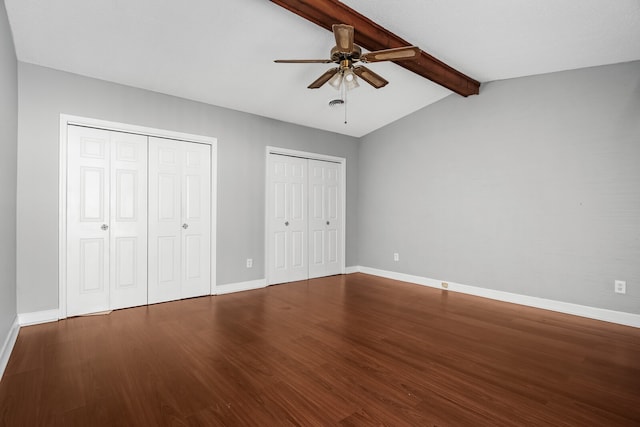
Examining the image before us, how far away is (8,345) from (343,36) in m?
3.64

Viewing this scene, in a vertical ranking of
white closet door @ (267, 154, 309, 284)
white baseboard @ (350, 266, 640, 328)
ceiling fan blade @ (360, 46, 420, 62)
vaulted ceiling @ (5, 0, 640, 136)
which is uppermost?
vaulted ceiling @ (5, 0, 640, 136)

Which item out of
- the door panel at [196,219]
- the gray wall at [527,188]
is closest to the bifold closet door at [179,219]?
the door panel at [196,219]

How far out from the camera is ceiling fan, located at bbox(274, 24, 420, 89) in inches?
98.1

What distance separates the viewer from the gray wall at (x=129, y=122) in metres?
3.19

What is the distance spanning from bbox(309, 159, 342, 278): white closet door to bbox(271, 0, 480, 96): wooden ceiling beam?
2464mm

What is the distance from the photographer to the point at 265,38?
3.16 metres

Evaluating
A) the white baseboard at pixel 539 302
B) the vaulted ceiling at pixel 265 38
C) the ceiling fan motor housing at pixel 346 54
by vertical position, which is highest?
the vaulted ceiling at pixel 265 38

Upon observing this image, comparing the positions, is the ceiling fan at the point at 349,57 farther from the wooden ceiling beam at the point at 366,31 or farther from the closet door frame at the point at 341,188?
the closet door frame at the point at 341,188

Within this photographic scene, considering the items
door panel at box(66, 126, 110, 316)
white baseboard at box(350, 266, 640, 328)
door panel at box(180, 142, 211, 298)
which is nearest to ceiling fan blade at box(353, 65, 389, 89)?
door panel at box(180, 142, 211, 298)

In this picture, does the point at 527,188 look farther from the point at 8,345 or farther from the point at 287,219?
the point at 8,345

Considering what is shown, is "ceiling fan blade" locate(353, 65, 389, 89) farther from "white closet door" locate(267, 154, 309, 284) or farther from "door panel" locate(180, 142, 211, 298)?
"door panel" locate(180, 142, 211, 298)

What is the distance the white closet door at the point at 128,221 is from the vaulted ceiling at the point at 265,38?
2.65 ft

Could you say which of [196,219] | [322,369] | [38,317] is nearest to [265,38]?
[196,219]

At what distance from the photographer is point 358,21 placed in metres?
2.94
